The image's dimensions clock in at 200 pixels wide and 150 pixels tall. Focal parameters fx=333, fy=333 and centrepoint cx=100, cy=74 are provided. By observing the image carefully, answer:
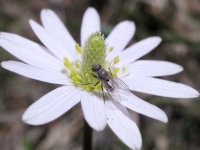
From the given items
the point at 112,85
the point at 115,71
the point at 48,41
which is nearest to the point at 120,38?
the point at 115,71

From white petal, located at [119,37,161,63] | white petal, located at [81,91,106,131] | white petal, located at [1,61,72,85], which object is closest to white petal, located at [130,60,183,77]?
white petal, located at [119,37,161,63]

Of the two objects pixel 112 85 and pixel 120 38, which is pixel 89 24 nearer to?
pixel 120 38

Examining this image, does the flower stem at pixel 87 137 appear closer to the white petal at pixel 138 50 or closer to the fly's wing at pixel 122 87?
the fly's wing at pixel 122 87

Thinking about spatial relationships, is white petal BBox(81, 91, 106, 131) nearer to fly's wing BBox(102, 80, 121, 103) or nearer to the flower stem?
fly's wing BBox(102, 80, 121, 103)

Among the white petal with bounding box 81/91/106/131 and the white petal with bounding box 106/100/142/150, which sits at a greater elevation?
the white petal with bounding box 81/91/106/131

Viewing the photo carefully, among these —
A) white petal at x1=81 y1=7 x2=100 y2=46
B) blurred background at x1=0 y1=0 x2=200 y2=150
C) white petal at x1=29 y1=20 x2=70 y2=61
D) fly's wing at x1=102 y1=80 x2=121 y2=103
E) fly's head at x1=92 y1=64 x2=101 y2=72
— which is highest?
white petal at x1=29 y1=20 x2=70 y2=61

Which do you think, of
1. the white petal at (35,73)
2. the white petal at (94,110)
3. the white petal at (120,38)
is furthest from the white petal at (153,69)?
the white petal at (35,73)
